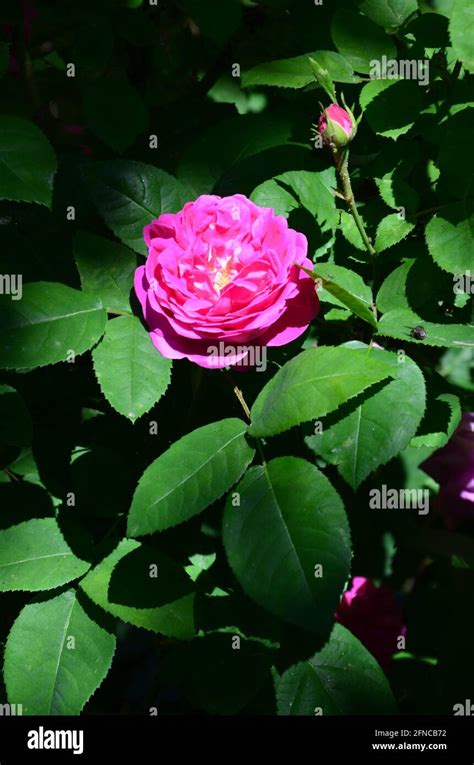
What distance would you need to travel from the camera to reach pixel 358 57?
140 cm

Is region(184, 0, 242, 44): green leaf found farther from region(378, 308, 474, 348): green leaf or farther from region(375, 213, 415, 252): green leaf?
region(378, 308, 474, 348): green leaf

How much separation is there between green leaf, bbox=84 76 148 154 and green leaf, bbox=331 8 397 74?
1.19 feet

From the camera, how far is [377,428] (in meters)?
1.19

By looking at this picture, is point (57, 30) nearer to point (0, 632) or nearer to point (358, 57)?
point (358, 57)

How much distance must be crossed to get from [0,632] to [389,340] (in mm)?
827

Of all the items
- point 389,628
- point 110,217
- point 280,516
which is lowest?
point 389,628

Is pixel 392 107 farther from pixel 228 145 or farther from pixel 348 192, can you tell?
pixel 228 145

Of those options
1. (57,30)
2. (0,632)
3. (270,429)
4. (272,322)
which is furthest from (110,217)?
(0,632)

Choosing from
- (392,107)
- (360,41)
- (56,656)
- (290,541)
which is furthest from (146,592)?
(360,41)

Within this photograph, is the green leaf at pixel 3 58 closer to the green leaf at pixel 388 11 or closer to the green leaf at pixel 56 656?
the green leaf at pixel 388 11

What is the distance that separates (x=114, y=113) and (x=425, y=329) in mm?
681

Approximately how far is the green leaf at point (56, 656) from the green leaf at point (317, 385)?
42 centimetres

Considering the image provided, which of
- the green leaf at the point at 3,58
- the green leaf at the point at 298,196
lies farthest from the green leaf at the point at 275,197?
the green leaf at the point at 3,58

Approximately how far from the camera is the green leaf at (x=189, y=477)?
1.12m
